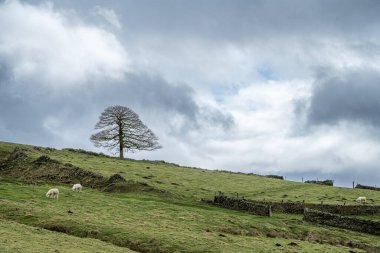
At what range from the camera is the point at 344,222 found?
62.9 m

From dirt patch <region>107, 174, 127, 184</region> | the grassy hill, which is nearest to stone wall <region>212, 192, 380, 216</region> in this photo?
the grassy hill

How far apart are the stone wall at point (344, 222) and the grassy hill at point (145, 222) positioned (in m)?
2.28

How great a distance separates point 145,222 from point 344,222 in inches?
1114

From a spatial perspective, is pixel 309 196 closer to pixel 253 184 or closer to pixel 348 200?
pixel 348 200

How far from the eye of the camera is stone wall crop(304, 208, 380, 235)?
6084cm

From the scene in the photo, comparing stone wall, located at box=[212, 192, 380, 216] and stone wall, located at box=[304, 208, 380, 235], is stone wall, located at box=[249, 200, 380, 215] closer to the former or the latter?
stone wall, located at box=[212, 192, 380, 216]

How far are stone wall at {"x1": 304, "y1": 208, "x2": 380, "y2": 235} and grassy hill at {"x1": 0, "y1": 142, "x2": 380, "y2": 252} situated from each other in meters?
2.28

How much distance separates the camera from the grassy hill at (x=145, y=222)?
128ft

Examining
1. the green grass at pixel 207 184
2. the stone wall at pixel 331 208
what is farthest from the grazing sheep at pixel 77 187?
the stone wall at pixel 331 208

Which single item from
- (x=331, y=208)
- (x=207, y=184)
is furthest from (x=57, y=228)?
(x=207, y=184)

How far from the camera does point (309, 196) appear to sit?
84062 millimetres

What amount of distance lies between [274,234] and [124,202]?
1827 centimetres

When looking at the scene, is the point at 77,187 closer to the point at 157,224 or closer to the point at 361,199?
the point at 157,224

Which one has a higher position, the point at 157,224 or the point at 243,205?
the point at 243,205
